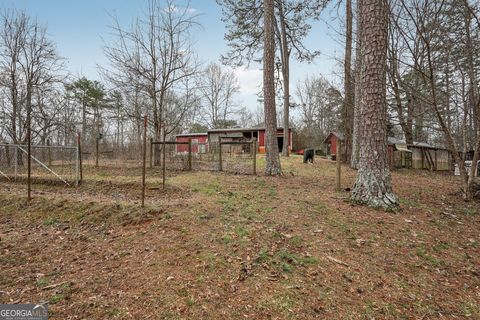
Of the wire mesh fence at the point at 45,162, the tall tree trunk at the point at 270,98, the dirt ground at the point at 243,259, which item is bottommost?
the dirt ground at the point at 243,259

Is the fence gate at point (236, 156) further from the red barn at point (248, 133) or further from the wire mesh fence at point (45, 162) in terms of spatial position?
the red barn at point (248, 133)

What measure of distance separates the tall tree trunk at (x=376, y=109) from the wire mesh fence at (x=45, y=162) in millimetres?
7718

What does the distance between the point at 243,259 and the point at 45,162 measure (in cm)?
923

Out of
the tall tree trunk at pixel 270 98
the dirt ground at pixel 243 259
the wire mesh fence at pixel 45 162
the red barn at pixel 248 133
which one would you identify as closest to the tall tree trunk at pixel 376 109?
the dirt ground at pixel 243 259

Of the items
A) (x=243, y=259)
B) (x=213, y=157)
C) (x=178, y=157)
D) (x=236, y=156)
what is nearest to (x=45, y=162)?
(x=178, y=157)

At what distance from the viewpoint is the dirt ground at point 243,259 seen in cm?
211

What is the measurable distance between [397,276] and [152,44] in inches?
445

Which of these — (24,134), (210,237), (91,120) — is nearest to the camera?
(210,237)

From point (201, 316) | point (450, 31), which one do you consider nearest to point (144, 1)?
point (450, 31)

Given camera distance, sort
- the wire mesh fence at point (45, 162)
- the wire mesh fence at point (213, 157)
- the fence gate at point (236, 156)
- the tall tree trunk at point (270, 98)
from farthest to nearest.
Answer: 1. the wire mesh fence at point (213, 157)
2. the fence gate at point (236, 156)
3. the tall tree trunk at point (270, 98)
4. the wire mesh fence at point (45, 162)

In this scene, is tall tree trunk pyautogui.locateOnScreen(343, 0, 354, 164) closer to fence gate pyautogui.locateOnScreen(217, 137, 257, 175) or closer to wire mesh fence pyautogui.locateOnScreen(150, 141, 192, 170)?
fence gate pyautogui.locateOnScreen(217, 137, 257, 175)

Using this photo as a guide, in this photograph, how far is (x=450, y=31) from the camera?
5.52 meters

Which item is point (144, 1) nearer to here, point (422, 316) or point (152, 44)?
point (152, 44)

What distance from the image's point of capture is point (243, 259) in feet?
8.93
